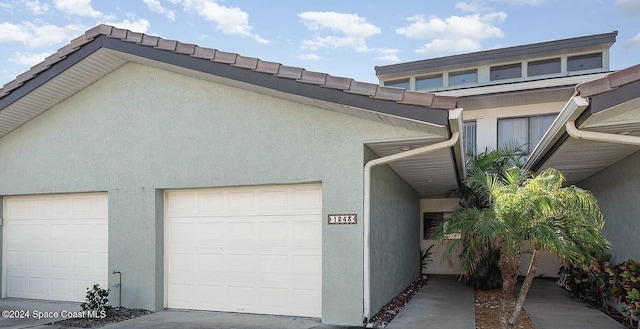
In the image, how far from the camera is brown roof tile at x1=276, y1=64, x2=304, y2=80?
6.87 metres

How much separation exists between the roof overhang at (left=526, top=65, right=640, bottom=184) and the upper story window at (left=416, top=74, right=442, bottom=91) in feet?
24.3

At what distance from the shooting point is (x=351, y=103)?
659 cm

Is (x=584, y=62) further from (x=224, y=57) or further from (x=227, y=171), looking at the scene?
(x=227, y=171)

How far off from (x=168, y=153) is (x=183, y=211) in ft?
3.58

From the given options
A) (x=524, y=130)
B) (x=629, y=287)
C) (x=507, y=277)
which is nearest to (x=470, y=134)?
(x=524, y=130)

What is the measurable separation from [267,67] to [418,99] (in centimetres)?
238

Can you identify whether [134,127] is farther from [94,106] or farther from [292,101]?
[292,101]

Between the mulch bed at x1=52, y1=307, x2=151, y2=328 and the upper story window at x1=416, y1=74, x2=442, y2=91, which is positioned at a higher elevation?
the upper story window at x1=416, y1=74, x2=442, y2=91

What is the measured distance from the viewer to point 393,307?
858 cm

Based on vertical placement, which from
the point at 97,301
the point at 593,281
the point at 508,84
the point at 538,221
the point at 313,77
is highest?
the point at 508,84

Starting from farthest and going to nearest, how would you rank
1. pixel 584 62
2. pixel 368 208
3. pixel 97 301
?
pixel 584 62, pixel 97 301, pixel 368 208

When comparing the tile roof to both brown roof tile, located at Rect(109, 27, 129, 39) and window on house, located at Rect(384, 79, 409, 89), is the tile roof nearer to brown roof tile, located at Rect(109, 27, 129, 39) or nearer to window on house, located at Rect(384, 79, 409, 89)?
brown roof tile, located at Rect(109, 27, 129, 39)

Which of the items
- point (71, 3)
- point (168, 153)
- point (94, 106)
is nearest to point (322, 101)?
point (168, 153)

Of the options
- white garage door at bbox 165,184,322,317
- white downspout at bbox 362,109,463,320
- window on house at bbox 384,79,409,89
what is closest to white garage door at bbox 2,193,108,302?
white garage door at bbox 165,184,322,317
